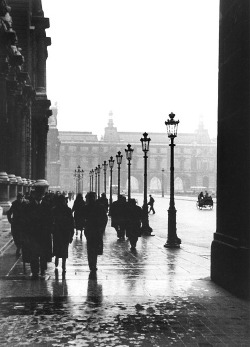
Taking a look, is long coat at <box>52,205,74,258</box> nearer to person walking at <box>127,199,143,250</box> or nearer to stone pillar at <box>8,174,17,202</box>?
person walking at <box>127,199,143,250</box>

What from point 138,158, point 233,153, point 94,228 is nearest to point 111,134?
point 138,158

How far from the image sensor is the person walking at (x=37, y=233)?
1126 centimetres

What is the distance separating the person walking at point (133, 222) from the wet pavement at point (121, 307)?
10.9ft

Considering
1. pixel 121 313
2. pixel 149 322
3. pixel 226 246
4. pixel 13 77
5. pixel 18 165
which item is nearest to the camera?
pixel 149 322

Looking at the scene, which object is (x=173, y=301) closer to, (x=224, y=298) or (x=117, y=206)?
(x=224, y=298)

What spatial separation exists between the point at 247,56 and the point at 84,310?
4.23 meters

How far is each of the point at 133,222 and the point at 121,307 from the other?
29.2 ft

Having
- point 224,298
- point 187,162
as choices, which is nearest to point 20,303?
point 224,298

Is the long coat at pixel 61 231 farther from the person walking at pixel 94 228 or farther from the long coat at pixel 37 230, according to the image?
the person walking at pixel 94 228

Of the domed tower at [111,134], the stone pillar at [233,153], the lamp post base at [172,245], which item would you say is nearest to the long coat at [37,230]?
the stone pillar at [233,153]

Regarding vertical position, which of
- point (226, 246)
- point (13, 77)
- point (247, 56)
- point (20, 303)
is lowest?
point (20, 303)

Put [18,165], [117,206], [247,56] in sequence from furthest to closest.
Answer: [18,165]
[117,206]
[247,56]

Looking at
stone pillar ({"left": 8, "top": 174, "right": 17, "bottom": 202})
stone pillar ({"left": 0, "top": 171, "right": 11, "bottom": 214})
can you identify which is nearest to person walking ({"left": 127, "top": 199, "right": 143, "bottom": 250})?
stone pillar ({"left": 0, "top": 171, "right": 11, "bottom": 214})

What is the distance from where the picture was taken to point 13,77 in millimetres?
28422
